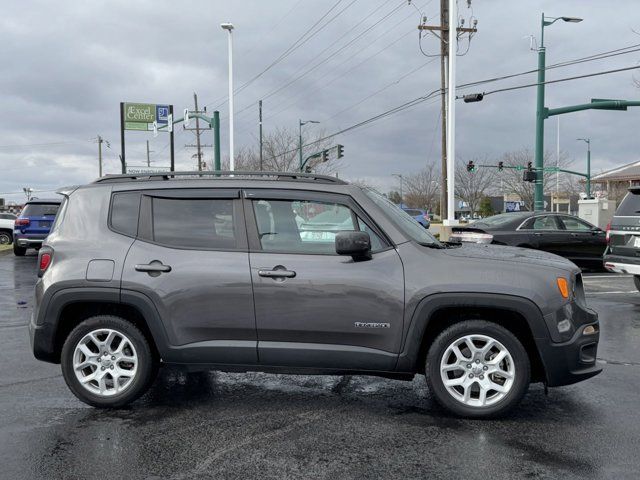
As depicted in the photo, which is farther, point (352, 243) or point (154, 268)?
point (154, 268)

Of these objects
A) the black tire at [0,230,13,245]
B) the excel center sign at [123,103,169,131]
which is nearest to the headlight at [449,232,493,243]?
the black tire at [0,230,13,245]

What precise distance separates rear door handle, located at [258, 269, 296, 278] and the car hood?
3.89 feet

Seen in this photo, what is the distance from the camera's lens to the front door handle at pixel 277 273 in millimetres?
4371

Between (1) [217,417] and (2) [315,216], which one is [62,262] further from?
(2) [315,216]

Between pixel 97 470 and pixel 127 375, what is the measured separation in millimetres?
1072

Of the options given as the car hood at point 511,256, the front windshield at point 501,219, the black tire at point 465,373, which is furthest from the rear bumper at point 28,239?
the black tire at point 465,373

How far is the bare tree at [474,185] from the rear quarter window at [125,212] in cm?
7114

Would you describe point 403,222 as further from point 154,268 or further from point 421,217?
point 421,217

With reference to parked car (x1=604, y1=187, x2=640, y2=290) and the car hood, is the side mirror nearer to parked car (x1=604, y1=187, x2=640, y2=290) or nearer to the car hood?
the car hood

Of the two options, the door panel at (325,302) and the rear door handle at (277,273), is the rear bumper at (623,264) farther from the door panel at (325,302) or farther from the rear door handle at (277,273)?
the rear door handle at (277,273)

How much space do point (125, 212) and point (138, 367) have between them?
122 centimetres

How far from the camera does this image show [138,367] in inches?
180

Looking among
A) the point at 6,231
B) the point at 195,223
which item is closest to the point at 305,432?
the point at 195,223

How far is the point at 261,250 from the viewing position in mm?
4492
